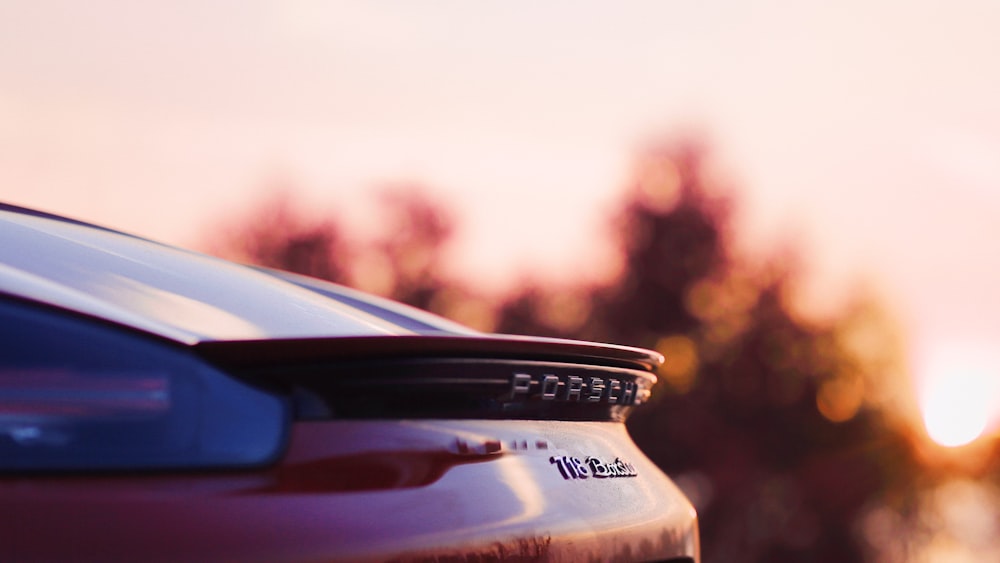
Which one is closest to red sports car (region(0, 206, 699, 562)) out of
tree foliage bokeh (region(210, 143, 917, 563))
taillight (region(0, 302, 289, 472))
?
taillight (region(0, 302, 289, 472))

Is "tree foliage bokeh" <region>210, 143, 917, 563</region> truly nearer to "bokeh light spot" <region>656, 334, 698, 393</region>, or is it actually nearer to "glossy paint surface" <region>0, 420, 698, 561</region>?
"bokeh light spot" <region>656, 334, 698, 393</region>

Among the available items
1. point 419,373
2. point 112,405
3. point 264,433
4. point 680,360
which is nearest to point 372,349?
point 419,373

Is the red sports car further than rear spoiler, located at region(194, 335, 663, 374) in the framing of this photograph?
No

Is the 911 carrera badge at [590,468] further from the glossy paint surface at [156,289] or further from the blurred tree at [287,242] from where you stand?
the blurred tree at [287,242]

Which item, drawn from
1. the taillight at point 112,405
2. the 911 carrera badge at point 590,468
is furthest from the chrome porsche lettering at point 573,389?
the taillight at point 112,405

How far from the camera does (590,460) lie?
236 centimetres

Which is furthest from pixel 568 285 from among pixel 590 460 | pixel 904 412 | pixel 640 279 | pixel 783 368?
pixel 590 460

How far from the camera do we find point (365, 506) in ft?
5.86

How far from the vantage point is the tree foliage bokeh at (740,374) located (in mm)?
44438

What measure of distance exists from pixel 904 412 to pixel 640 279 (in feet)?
34.3

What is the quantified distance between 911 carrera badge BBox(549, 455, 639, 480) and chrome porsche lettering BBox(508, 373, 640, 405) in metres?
0.11

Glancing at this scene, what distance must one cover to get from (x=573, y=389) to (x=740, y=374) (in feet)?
146

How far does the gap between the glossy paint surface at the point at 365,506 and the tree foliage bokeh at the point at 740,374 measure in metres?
42.3

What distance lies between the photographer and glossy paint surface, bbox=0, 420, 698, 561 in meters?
1.55
